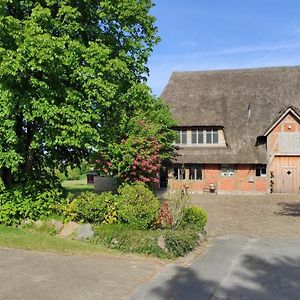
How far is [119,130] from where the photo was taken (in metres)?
17.8

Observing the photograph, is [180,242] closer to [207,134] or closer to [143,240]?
[143,240]

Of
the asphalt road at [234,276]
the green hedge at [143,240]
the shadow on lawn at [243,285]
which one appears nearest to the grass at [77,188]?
the green hedge at [143,240]

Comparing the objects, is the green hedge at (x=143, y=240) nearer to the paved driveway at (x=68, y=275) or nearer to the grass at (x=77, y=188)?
the paved driveway at (x=68, y=275)

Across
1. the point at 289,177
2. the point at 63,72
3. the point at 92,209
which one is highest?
the point at 63,72

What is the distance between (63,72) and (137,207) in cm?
474

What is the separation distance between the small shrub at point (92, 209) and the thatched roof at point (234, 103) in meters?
22.8

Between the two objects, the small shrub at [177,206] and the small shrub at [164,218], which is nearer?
the small shrub at [164,218]

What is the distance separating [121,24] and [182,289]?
9.84 metres

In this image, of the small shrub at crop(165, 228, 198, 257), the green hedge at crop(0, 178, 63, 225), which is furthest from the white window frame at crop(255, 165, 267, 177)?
the green hedge at crop(0, 178, 63, 225)

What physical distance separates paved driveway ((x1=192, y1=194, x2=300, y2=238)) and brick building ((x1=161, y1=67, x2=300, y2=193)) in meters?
3.22

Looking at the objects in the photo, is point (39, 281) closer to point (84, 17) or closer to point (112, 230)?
point (112, 230)

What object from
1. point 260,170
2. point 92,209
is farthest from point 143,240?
point 260,170

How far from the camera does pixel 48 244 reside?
39.5ft

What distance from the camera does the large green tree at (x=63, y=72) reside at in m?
12.6
